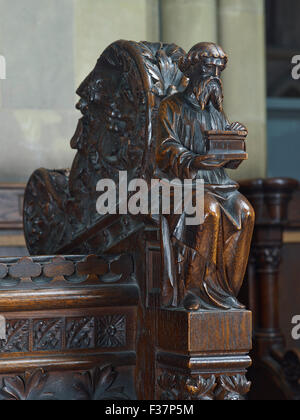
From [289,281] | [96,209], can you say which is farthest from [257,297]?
[96,209]

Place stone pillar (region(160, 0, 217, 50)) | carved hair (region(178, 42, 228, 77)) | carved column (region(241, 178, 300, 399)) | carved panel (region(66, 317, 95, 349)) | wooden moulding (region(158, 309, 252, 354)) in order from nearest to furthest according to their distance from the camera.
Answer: wooden moulding (region(158, 309, 252, 354)) < carved hair (region(178, 42, 228, 77)) < carved panel (region(66, 317, 95, 349)) < carved column (region(241, 178, 300, 399)) < stone pillar (region(160, 0, 217, 50))

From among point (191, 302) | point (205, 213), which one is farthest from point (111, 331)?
point (205, 213)

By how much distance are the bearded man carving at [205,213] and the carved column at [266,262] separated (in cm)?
154

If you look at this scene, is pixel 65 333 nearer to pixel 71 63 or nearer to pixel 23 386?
pixel 23 386

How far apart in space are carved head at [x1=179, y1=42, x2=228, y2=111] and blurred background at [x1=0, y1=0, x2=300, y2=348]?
176cm

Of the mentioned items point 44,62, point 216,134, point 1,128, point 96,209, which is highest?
point 44,62

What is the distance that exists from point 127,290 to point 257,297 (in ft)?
4.99

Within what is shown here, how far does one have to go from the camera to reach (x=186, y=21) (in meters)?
3.94

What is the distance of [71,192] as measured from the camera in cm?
247

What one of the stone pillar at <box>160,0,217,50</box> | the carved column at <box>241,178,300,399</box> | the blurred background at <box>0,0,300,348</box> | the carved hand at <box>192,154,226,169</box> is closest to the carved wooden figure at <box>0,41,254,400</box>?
the carved hand at <box>192,154,226,169</box>

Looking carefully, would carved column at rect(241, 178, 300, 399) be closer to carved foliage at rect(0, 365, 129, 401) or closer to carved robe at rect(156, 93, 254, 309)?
carved foliage at rect(0, 365, 129, 401)

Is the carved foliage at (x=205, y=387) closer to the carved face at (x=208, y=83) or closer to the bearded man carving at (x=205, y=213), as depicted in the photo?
Answer: the bearded man carving at (x=205, y=213)

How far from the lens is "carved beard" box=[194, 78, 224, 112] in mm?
1884

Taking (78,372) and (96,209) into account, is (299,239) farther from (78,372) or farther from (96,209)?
(78,372)
